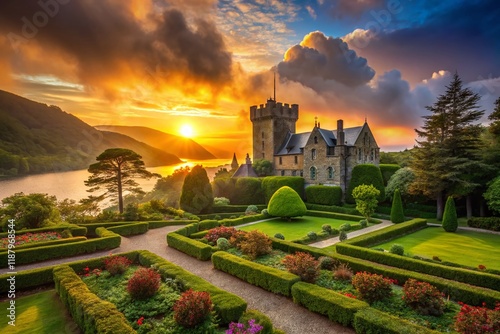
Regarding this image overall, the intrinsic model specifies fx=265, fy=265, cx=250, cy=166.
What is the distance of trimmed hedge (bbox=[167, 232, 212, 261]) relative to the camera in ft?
48.4

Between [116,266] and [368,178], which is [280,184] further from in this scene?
[116,266]

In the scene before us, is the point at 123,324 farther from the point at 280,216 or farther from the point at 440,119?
the point at 440,119

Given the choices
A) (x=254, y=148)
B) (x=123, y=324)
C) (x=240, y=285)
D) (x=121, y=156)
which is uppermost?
(x=254, y=148)

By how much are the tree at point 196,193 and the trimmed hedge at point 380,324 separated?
24950 mm

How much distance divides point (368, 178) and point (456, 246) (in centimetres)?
1515

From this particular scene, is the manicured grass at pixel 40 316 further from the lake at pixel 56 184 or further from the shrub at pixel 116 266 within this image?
the lake at pixel 56 184

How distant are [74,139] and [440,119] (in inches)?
1792

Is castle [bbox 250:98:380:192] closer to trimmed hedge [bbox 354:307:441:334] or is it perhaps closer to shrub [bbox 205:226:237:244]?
shrub [bbox 205:226:237:244]

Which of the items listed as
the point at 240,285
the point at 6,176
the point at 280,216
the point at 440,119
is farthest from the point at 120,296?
the point at 440,119

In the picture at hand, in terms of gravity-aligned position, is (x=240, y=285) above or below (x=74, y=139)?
below

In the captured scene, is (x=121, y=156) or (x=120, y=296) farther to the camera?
(x=121, y=156)

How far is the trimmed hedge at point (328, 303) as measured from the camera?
827 centimetres

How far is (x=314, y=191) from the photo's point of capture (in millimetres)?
35531

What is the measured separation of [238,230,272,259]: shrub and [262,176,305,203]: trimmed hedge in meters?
21.6
